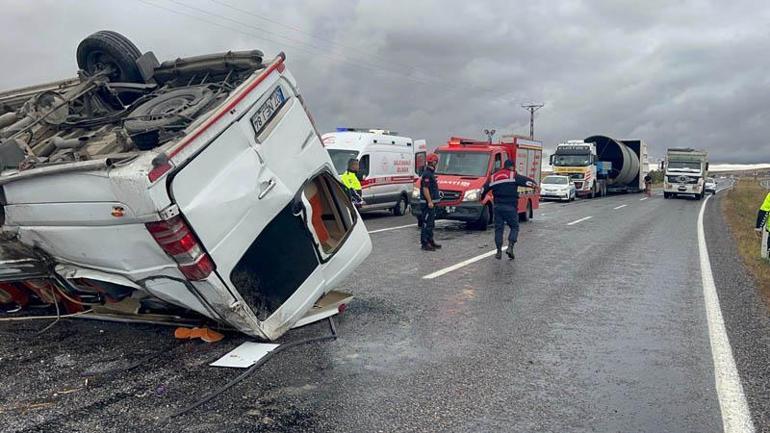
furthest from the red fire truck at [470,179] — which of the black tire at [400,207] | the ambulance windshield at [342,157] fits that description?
the black tire at [400,207]

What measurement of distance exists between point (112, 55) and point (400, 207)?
14.3 meters

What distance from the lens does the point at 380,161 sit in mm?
17703

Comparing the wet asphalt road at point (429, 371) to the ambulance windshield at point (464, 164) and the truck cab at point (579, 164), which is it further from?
the truck cab at point (579, 164)

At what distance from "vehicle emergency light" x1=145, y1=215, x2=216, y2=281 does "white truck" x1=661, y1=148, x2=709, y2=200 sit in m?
36.7

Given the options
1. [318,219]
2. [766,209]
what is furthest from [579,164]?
[318,219]

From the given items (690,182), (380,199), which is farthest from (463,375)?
(690,182)

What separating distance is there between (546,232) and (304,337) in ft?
35.5

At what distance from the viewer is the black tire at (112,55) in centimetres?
557

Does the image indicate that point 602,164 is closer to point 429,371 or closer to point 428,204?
point 428,204

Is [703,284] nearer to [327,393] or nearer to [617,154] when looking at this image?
[327,393]

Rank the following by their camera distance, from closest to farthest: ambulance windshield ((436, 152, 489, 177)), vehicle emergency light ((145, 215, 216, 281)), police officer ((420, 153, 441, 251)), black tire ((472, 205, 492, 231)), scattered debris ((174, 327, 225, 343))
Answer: vehicle emergency light ((145, 215, 216, 281)) → scattered debris ((174, 327, 225, 343)) → police officer ((420, 153, 441, 251)) → black tire ((472, 205, 492, 231)) → ambulance windshield ((436, 152, 489, 177))

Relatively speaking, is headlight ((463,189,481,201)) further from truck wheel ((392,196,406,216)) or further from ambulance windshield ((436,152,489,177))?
truck wheel ((392,196,406,216))

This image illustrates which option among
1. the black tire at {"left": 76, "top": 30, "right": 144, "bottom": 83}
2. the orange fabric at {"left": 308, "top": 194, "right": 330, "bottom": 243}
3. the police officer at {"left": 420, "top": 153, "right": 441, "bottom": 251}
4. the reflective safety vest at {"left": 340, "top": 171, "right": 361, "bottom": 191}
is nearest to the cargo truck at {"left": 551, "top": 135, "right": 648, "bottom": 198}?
the police officer at {"left": 420, "top": 153, "right": 441, "bottom": 251}

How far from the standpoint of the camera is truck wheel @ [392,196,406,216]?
1938 centimetres
